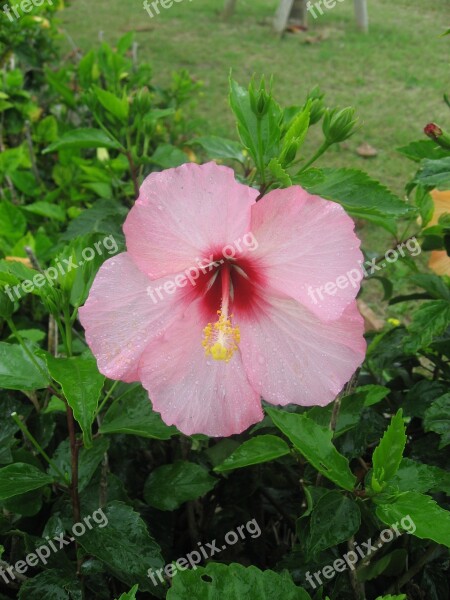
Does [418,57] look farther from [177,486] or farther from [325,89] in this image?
[177,486]

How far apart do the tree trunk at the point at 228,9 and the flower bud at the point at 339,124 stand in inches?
290

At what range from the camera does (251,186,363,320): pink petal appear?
814mm

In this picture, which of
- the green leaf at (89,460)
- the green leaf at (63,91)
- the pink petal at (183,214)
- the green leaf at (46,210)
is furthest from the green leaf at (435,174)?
the green leaf at (63,91)

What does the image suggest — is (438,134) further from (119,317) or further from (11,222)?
(11,222)

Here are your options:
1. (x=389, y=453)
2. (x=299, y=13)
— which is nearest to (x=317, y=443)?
(x=389, y=453)

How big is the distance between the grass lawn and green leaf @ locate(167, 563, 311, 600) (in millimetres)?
3939

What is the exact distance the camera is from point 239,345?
0.94 meters

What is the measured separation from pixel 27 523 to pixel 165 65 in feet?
19.3

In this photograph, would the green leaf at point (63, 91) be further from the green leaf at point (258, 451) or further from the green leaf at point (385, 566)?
the green leaf at point (385, 566)

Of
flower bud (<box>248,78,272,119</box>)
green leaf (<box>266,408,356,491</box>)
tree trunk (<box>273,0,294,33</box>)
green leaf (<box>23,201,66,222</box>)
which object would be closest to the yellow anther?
green leaf (<box>266,408,356,491</box>)

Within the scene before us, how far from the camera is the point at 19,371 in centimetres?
104

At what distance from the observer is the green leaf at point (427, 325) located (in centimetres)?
115

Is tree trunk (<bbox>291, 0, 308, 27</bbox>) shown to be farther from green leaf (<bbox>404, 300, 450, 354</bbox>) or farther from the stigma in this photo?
the stigma

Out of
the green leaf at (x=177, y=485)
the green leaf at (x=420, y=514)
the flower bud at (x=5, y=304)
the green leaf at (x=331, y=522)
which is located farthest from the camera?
the green leaf at (x=177, y=485)
